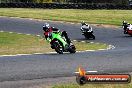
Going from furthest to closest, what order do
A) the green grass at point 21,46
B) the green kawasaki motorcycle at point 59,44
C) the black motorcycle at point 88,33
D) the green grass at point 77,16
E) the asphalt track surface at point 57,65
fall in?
the green grass at point 77,16 → the black motorcycle at point 88,33 → the green grass at point 21,46 → the green kawasaki motorcycle at point 59,44 → the asphalt track surface at point 57,65

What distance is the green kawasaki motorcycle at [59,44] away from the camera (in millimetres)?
18045

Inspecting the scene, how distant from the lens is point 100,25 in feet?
130

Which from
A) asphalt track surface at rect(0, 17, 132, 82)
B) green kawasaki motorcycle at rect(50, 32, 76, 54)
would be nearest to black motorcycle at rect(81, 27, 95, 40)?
green kawasaki motorcycle at rect(50, 32, 76, 54)

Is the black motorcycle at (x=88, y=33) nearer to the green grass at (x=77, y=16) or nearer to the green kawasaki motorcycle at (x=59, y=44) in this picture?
the green kawasaki motorcycle at (x=59, y=44)

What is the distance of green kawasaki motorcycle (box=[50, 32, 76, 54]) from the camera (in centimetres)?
1805

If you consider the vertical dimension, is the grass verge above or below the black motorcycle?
above

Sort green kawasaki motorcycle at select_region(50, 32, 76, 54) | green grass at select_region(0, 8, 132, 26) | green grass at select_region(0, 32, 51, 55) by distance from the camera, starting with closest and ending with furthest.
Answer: green kawasaki motorcycle at select_region(50, 32, 76, 54), green grass at select_region(0, 32, 51, 55), green grass at select_region(0, 8, 132, 26)

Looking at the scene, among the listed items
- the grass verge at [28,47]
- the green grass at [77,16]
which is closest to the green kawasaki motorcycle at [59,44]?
the grass verge at [28,47]

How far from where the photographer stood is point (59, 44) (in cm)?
1827

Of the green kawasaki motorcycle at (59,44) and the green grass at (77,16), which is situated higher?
the green kawasaki motorcycle at (59,44)

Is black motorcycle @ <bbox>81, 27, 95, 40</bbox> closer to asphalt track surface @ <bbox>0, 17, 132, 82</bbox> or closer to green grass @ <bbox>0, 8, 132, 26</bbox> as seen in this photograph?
asphalt track surface @ <bbox>0, 17, 132, 82</bbox>

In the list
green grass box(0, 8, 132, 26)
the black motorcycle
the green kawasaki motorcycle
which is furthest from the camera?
green grass box(0, 8, 132, 26)

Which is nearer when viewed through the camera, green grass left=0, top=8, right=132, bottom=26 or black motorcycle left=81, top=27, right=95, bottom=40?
black motorcycle left=81, top=27, right=95, bottom=40

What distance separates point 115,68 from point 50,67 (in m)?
1.98
